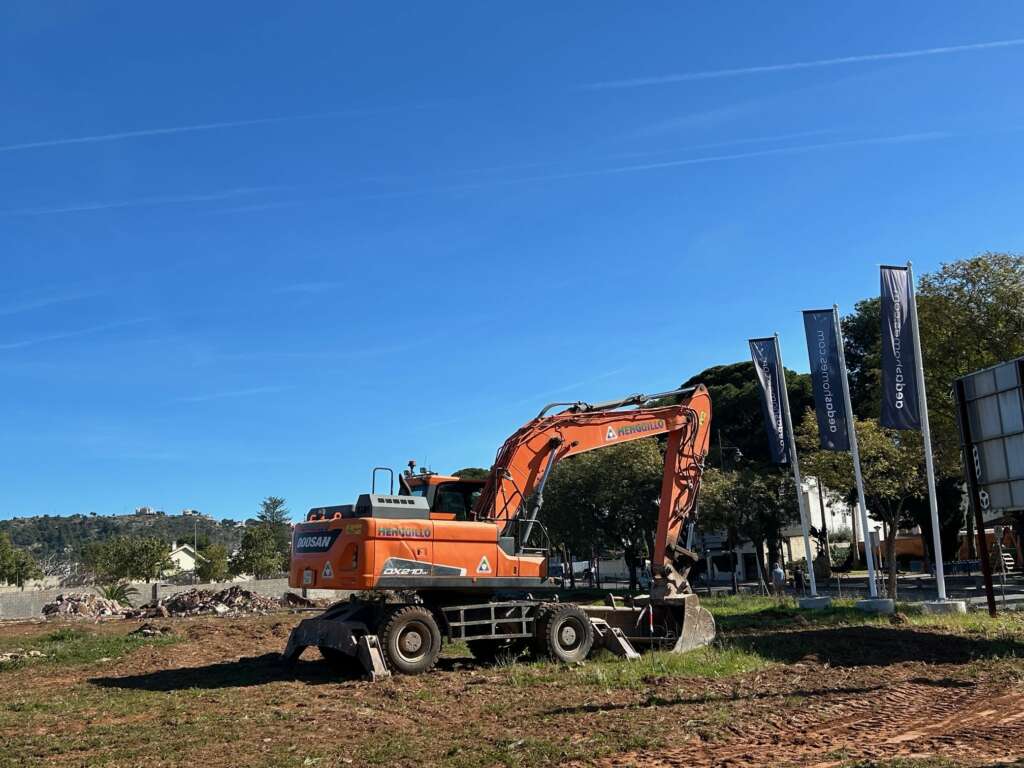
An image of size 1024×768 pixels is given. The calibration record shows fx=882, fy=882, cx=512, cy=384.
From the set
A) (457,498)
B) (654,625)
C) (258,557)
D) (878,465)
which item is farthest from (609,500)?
(258,557)

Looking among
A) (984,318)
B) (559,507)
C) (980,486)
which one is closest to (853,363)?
(559,507)

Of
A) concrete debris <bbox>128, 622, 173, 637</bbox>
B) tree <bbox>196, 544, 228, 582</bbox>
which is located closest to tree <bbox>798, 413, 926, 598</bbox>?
concrete debris <bbox>128, 622, 173, 637</bbox>

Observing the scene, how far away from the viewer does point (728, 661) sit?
14.3 m

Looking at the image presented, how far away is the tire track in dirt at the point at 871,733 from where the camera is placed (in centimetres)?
823

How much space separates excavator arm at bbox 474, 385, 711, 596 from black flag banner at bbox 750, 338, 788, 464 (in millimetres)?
8051

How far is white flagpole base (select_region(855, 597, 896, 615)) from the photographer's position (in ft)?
73.1

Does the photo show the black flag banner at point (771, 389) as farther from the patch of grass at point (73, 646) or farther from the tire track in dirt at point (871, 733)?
the patch of grass at point (73, 646)

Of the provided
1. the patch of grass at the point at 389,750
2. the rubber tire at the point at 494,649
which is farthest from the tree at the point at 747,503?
the patch of grass at the point at 389,750

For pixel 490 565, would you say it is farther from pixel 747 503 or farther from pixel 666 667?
pixel 747 503

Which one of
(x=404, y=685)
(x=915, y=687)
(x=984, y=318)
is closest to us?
(x=915, y=687)

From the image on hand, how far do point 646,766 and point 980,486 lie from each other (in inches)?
512

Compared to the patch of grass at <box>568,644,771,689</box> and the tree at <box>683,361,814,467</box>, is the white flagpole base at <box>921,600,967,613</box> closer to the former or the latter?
the patch of grass at <box>568,644,771,689</box>

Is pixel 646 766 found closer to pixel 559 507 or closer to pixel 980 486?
pixel 980 486

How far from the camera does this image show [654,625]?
17.1m
